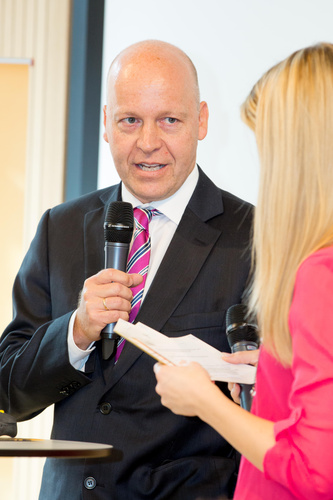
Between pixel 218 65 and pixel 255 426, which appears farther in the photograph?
pixel 218 65

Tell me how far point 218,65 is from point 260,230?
207 centimetres

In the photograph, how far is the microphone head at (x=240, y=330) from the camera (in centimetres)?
179

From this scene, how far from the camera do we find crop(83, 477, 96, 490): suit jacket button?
6.32 ft

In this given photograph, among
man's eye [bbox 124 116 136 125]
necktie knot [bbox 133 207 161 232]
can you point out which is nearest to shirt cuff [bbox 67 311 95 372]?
necktie knot [bbox 133 207 161 232]

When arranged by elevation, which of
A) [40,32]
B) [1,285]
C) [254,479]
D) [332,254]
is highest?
[40,32]

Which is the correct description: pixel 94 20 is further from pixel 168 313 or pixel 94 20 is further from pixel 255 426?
pixel 255 426

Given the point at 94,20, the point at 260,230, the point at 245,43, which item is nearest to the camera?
the point at 260,230

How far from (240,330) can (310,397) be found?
615 millimetres

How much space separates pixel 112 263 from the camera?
1.88m

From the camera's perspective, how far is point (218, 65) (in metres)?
3.26

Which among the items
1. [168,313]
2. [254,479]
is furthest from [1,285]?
[254,479]

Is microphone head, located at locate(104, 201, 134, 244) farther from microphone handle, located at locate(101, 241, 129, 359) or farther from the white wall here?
the white wall

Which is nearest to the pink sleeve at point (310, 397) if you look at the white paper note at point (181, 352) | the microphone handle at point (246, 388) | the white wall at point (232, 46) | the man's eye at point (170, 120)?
the white paper note at point (181, 352)

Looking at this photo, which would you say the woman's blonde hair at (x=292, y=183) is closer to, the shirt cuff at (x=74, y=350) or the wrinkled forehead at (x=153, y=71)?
the shirt cuff at (x=74, y=350)
